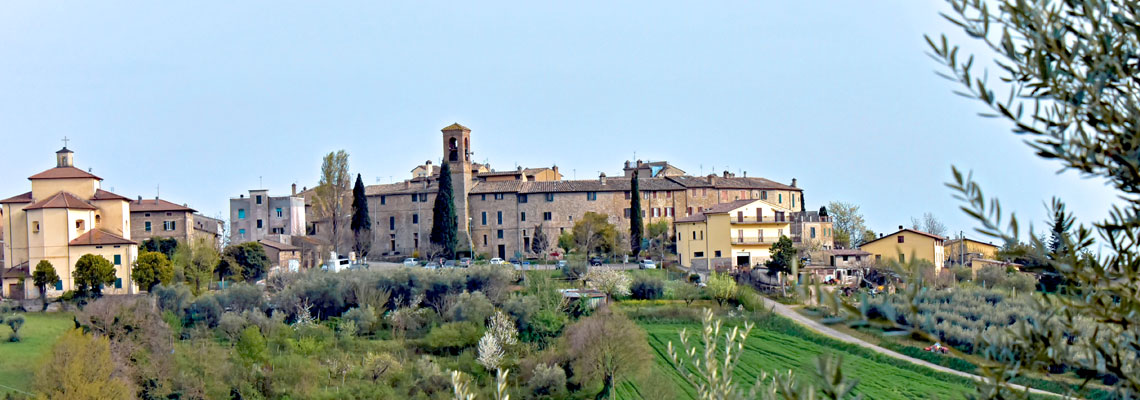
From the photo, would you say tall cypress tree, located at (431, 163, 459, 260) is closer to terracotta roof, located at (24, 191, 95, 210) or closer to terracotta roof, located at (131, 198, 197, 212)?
terracotta roof, located at (131, 198, 197, 212)

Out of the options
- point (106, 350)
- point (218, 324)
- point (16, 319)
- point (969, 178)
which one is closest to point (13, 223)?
point (16, 319)

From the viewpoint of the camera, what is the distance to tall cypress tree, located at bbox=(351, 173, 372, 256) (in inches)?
1994

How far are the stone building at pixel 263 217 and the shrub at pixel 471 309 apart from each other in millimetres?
22222

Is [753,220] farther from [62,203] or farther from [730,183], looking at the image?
[62,203]

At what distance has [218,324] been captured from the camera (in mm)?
33188

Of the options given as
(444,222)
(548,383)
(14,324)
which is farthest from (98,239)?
(548,383)

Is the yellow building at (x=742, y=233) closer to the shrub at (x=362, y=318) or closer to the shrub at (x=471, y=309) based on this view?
the shrub at (x=471, y=309)

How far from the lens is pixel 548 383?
27.4 meters

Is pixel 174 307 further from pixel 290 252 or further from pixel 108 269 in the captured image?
pixel 290 252

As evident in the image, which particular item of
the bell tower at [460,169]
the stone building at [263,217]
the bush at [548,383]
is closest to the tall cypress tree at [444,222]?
the bell tower at [460,169]

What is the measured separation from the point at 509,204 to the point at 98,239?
1972cm

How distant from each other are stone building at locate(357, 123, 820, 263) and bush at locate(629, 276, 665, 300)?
13.9 meters

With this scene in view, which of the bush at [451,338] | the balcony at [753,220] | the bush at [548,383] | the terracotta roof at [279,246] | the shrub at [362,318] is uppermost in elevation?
the balcony at [753,220]

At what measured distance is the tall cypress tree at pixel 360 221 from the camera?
166ft
